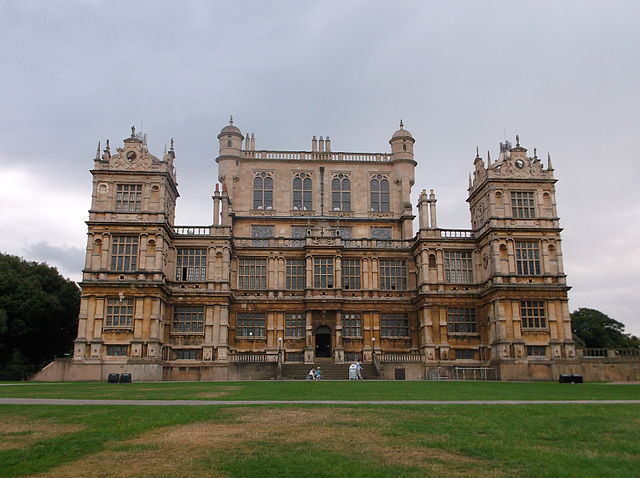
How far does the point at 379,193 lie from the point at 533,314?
20.9 m

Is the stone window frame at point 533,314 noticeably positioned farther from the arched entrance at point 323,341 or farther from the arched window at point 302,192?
the arched window at point 302,192

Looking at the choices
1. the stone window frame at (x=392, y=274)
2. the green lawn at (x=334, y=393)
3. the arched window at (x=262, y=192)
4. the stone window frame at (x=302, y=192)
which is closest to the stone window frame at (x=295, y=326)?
the stone window frame at (x=392, y=274)

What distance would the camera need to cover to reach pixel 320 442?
1351cm

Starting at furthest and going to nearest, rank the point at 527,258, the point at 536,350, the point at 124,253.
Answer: the point at 527,258
the point at 124,253
the point at 536,350

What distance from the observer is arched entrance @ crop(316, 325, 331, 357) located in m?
58.7

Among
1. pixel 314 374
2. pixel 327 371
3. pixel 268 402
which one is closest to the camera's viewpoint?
pixel 268 402

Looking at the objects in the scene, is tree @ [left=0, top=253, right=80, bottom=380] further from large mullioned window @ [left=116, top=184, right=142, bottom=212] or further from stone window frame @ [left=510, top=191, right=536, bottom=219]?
stone window frame @ [left=510, top=191, right=536, bottom=219]

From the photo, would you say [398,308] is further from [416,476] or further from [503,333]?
[416,476]

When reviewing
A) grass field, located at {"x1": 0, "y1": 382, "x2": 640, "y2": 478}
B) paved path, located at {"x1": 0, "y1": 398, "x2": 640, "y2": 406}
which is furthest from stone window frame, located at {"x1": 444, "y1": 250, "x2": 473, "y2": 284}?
grass field, located at {"x1": 0, "y1": 382, "x2": 640, "y2": 478}

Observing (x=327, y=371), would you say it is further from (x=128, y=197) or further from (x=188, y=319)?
(x=128, y=197)

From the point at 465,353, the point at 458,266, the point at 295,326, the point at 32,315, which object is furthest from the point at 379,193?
the point at 32,315

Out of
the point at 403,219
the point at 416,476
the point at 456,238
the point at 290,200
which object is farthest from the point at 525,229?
the point at 416,476

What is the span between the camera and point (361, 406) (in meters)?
21.1

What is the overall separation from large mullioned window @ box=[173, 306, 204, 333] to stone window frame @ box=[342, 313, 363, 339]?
44.8ft
